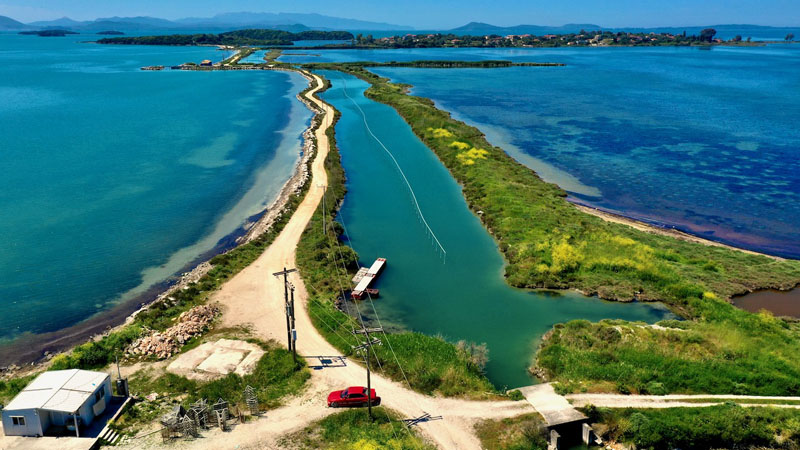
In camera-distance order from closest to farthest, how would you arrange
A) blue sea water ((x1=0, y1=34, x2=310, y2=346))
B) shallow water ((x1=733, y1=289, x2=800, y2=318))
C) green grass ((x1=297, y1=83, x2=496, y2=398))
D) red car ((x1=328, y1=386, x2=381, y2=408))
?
red car ((x1=328, y1=386, x2=381, y2=408)), green grass ((x1=297, y1=83, x2=496, y2=398)), shallow water ((x1=733, y1=289, x2=800, y2=318)), blue sea water ((x1=0, y1=34, x2=310, y2=346))

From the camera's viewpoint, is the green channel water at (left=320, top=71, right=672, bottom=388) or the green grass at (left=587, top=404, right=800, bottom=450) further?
the green channel water at (left=320, top=71, right=672, bottom=388)

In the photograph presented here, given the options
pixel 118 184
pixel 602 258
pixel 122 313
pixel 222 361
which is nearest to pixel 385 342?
pixel 222 361

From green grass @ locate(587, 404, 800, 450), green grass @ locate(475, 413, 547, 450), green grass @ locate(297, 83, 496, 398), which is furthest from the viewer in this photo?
green grass @ locate(297, 83, 496, 398)

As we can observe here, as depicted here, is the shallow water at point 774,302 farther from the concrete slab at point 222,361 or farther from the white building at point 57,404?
the white building at point 57,404

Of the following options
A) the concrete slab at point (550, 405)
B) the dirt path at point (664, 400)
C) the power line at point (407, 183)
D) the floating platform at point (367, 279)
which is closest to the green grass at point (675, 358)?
the dirt path at point (664, 400)

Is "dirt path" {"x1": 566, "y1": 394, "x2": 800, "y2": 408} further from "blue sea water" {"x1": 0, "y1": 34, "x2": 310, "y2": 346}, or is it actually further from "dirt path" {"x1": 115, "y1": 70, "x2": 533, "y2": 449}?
"blue sea water" {"x1": 0, "y1": 34, "x2": 310, "y2": 346}

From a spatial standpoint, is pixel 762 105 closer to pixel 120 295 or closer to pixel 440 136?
pixel 440 136

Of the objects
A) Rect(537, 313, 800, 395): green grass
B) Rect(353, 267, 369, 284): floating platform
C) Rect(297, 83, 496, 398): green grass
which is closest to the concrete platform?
Rect(297, 83, 496, 398): green grass

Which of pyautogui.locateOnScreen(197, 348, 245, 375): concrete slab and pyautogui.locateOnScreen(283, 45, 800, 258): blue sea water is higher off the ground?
pyautogui.locateOnScreen(283, 45, 800, 258): blue sea water

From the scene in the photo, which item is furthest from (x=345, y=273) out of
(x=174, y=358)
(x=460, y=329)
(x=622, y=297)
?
(x=622, y=297)
